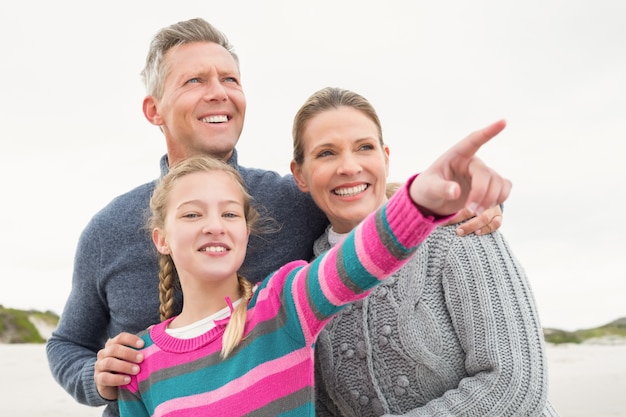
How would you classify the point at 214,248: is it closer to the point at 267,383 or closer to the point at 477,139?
the point at 267,383

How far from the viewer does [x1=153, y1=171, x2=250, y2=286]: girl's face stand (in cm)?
180

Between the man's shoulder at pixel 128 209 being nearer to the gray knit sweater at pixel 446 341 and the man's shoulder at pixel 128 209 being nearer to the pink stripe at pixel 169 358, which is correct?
the pink stripe at pixel 169 358

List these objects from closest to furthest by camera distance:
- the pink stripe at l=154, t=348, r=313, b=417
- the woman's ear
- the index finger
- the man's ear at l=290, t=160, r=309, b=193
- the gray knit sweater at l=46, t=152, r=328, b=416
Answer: the index finger → the pink stripe at l=154, t=348, r=313, b=417 → the woman's ear → the man's ear at l=290, t=160, r=309, b=193 → the gray knit sweater at l=46, t=152, r=328, b=416

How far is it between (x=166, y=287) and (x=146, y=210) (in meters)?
0.43

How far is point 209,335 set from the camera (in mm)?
1815

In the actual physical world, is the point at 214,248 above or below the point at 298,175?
below

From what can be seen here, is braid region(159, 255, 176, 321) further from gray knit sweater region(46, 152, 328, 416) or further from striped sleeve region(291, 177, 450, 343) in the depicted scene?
striped sleeve region(291, 177, 450, 343)

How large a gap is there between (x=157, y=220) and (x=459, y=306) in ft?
3.07

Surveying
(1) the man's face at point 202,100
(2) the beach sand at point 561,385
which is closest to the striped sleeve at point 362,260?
(1) the man's face at point 202,100

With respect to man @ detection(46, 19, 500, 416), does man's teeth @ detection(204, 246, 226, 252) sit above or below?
below

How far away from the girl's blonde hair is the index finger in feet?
2.71

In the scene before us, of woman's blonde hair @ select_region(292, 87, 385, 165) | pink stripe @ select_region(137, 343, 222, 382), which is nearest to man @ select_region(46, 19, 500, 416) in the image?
woman's blonde hair @ select_region(292, 87, 385, 165)

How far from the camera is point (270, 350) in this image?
1.71 meters

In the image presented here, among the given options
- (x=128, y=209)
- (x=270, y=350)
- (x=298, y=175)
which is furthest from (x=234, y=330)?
(x=128, y=209)
